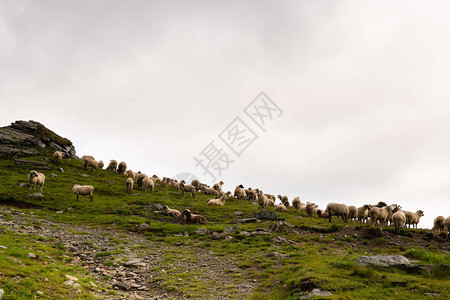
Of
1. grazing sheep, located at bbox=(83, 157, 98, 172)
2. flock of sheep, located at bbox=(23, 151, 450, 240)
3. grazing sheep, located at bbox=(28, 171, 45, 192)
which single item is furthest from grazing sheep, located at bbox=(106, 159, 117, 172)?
grazing sheep, located at bbox=(28, 171, 45, 192)

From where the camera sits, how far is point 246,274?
46.9 ft

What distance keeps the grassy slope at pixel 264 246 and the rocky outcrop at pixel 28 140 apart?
6.25 m

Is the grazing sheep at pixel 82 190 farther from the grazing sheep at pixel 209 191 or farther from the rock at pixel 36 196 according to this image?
the grazing sheep at pixel 209 191

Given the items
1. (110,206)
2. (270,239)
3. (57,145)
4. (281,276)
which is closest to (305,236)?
(270,239)

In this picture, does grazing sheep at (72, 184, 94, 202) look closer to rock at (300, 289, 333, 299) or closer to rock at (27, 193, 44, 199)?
rock at (27, 193, 44, 199)

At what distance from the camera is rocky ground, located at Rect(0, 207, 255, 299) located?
12.3m

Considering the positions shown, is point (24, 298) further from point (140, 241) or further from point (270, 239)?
point (270, 239)

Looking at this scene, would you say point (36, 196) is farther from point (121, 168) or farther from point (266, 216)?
point (121, 168)

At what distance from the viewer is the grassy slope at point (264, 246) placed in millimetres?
10539

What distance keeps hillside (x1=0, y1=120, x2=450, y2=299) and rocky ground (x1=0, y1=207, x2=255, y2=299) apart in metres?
0.06

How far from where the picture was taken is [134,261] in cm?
1582

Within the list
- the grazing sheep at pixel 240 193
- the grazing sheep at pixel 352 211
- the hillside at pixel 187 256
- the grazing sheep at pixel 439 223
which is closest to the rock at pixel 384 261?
the hillside at pixel 187 256

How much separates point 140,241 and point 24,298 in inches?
520

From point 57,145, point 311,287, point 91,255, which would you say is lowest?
point 91,255
